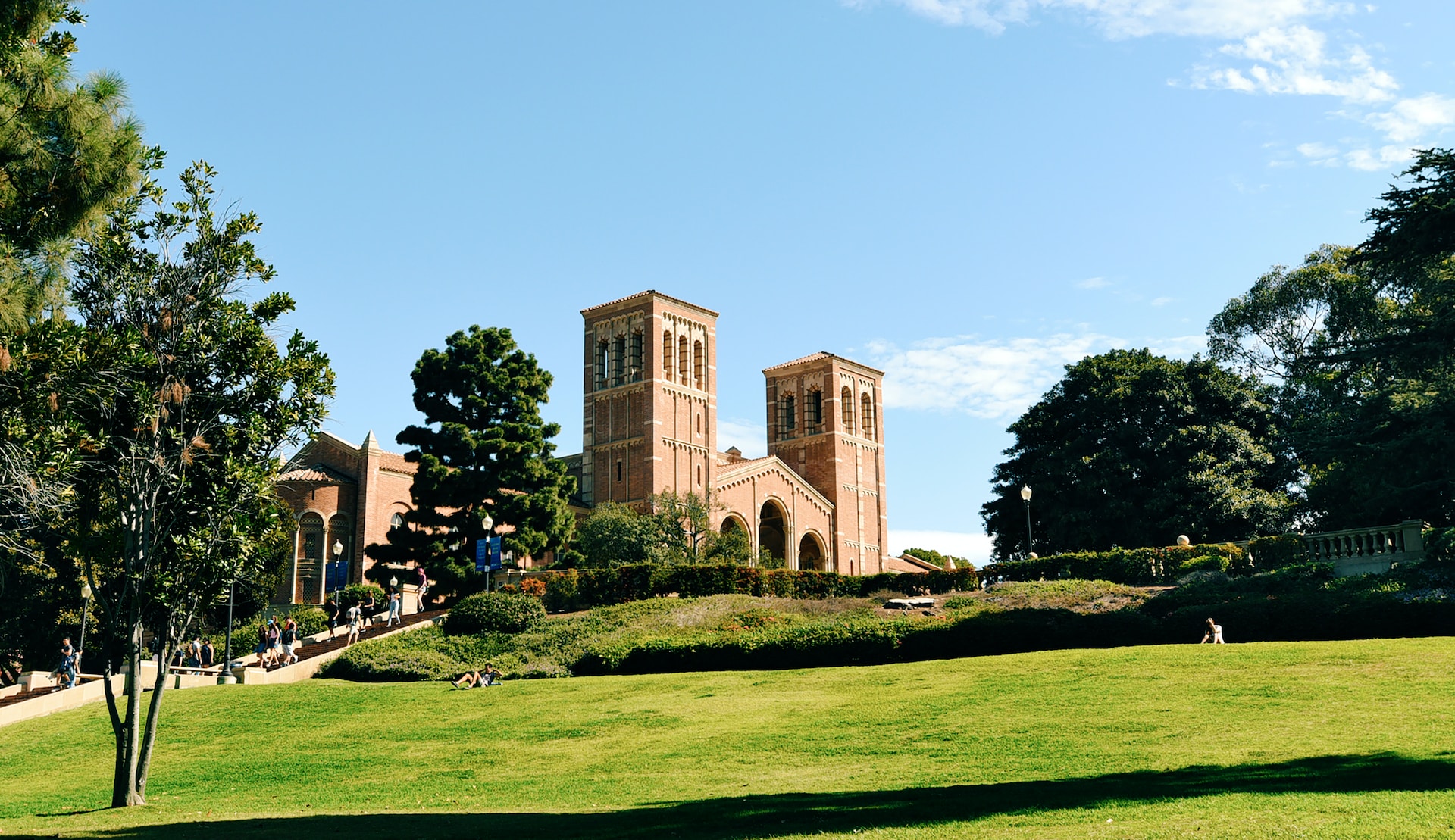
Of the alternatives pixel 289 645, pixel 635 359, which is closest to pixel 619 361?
pixel 635 359

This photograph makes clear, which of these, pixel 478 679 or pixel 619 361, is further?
pixel 619 361

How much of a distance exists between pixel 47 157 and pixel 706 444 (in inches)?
2017

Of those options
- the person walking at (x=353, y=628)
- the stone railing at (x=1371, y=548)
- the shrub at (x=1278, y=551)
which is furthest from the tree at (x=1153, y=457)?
the person walking at (x=353, y=628)

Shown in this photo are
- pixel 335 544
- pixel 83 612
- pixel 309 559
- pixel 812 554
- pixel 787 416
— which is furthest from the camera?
pixel 787 416

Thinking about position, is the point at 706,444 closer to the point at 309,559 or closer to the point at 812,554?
the point at 812,554

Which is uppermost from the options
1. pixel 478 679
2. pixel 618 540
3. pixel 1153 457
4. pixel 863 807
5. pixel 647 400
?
pixel 647 400

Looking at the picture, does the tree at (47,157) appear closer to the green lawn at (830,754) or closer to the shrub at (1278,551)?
the green lawn at (830,754)

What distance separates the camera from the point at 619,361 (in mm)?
63969

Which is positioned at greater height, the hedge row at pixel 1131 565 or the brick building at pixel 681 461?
the brick building at pixel 681 461

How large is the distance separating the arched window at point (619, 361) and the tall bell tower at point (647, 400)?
40 mm

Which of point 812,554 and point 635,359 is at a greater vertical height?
point 635,359

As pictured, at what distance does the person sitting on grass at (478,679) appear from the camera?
91.0ft

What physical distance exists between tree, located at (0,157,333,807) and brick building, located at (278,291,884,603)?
29.0m

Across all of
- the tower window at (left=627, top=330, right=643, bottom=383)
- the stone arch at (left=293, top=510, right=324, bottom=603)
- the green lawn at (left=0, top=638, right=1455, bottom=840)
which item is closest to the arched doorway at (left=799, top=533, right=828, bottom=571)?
the tower window at (left=627, top=330, right=643, bottom=383)
